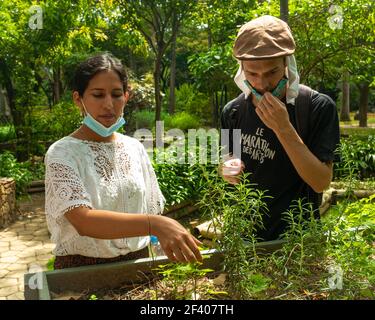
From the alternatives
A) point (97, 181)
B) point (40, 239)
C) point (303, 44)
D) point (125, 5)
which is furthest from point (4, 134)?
Result: point (97, 181)

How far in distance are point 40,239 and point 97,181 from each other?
13.9 feet

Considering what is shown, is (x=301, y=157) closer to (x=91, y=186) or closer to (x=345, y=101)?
(x=91, y=186)

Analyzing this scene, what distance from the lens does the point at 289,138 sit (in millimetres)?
1430

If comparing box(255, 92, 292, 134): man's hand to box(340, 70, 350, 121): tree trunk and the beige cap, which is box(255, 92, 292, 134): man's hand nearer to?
the beige cap

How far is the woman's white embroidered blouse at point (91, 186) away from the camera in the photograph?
1.41 meters

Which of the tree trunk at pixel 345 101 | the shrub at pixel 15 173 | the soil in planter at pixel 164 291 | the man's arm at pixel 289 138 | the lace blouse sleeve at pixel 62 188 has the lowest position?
the shrub at pixel 15 173

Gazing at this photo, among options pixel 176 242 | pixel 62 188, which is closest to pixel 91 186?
pixel 62 188

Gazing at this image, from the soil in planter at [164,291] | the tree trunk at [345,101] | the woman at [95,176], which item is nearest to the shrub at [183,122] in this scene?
the tree trunk at [345,101]

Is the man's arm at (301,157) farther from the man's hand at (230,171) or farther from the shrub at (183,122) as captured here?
the shrub at (183,122)

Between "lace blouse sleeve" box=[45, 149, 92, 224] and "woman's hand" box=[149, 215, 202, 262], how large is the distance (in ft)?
1.12

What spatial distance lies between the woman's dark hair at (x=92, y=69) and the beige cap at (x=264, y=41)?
45 centimetres

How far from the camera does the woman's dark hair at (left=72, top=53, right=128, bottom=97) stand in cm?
160

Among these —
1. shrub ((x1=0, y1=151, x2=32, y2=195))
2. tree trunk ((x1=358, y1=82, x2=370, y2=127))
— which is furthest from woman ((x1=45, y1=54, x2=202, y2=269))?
tree trunk ((x1=358, y1=82, x2=370, y2=127))
